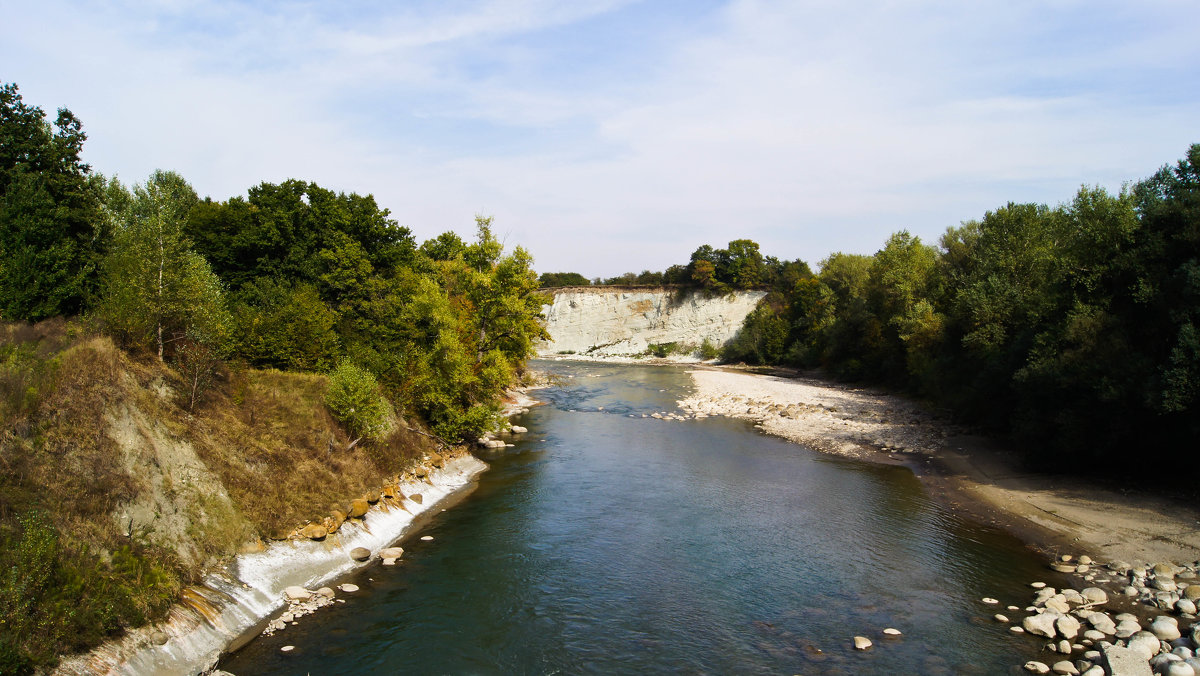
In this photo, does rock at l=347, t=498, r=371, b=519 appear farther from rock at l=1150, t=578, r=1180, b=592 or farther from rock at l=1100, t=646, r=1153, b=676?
rock at l=1150, t=578, r=1180, b=592

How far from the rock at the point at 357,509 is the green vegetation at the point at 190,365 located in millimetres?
471

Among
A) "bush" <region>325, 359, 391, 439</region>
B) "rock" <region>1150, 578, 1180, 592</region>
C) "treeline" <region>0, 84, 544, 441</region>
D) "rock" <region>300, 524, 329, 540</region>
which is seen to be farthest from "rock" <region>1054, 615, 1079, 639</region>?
"treeline" <region>0, 84, 544, 441</region>

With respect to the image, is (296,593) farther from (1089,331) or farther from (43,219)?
(1089,331)

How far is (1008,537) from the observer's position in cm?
1784

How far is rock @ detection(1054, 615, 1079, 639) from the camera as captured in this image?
11.9 meters

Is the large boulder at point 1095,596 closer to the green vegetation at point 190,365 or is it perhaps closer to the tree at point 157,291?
the green vegetation at point 190,365

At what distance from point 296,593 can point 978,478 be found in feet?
78.1

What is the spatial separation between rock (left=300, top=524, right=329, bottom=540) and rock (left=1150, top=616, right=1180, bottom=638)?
18.0 meters

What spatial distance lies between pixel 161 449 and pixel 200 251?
16.2 meters

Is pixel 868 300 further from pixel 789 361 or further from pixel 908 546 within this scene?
pixel 908 546

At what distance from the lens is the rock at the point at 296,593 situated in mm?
13072

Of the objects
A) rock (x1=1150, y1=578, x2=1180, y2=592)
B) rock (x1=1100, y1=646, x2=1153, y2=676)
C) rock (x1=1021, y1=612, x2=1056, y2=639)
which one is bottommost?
rock (x1=1021, y1=612, x2=1056, y2=639)

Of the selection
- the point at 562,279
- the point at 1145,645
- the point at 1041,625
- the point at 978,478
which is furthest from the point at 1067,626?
the point at 562,279

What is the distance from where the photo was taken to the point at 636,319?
334ft
